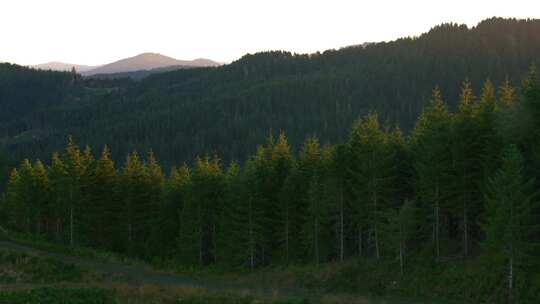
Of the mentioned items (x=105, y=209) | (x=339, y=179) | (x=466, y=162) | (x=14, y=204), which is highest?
(x=466, y=162)

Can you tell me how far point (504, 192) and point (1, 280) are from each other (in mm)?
30186

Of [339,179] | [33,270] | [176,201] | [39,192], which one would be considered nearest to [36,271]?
[33,270]

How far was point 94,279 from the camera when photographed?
32.3 m

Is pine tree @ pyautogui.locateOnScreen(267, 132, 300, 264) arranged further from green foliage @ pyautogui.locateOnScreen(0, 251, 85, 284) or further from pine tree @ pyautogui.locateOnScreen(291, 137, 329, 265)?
green foliage @ pyautogui.locateOnScreen(0, 251, 85, 284)

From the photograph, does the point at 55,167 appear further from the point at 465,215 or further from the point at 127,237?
the point at 465,215

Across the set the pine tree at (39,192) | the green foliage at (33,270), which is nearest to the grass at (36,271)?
the green foliage at (33,270)

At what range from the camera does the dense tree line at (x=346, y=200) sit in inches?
1318

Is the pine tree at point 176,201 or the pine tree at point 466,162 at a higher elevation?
the pine tree at point 466,162

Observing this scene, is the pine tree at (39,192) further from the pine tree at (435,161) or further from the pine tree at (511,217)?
the pine tree at (511,217)

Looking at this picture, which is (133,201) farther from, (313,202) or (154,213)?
(313,202)

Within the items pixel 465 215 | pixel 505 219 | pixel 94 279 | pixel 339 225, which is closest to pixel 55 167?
pixel 94 279

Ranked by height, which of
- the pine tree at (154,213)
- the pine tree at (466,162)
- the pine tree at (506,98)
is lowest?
the pine tree at (154,213)

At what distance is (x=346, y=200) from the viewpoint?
4531 cm

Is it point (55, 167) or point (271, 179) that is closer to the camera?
point (271, 179)
